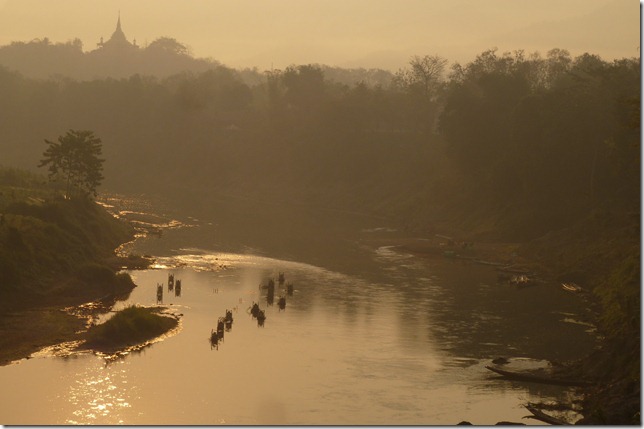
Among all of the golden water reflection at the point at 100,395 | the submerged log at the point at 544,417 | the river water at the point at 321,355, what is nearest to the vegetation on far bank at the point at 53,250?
the river water at the point at 321,355

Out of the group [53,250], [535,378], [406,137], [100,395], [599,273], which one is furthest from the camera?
[406,137]

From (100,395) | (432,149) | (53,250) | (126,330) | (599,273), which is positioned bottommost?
(100,395)

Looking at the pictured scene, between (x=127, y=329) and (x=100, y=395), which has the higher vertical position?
(x=127, y=329)

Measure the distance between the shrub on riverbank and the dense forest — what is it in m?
25.0

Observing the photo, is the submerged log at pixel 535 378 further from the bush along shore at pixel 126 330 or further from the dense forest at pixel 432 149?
the bush along shore at pixel 126 330

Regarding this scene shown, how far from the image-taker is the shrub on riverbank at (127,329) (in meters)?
52.5

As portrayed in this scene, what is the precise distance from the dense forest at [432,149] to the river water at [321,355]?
632cm

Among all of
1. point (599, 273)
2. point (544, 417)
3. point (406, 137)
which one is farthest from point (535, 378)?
point (406, 137)

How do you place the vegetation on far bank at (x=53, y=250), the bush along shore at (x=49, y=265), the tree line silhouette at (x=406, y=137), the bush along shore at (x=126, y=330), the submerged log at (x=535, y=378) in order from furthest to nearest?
the tree line silhouette at (x=406, y=137), the vegetation on far bank at (x=53, y=250), the bush along shore at (x=49, y=265), the bush along shore at (x=126, y=330), the submerged log at (x=535, y=378)

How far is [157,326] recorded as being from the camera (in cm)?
5531

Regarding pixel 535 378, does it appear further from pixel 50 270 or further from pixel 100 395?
pixel 50 270

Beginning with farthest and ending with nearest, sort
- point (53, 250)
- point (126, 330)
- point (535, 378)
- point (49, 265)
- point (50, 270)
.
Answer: point (53, 250) < point (49, 265) < point (50, 270) < point (126, 330) < point (535, 378)

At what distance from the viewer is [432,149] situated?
139000 mm

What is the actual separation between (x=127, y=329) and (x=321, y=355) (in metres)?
10.7
